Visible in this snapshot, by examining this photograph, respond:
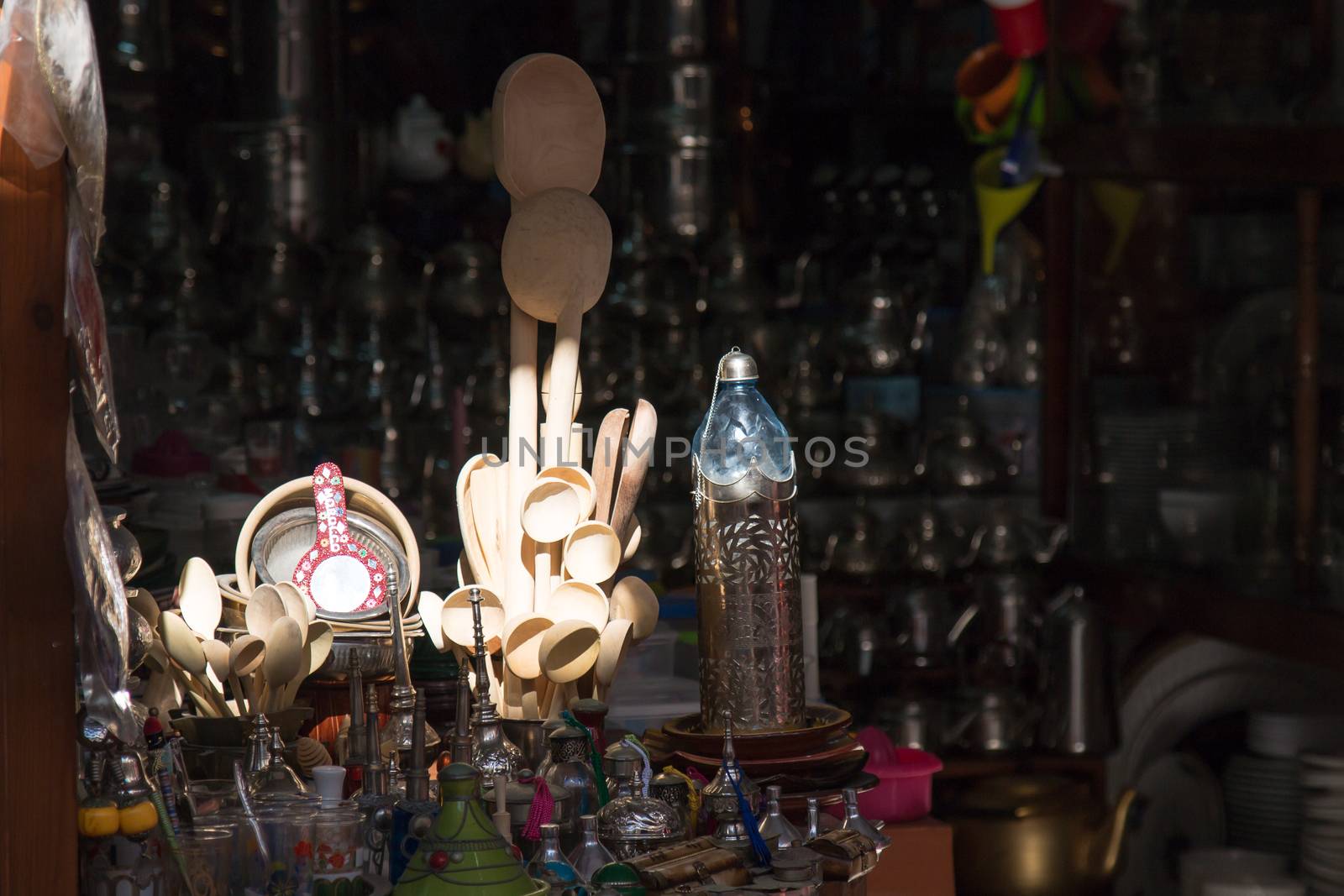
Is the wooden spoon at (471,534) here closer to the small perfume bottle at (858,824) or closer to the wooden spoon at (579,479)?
the wooden spoon at (579,479)

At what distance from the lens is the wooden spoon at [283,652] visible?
1300mm

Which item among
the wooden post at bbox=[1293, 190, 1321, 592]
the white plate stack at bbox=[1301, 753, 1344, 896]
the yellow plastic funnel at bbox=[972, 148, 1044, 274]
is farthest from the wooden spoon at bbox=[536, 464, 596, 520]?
the yellow plastic funnel at bbox=[972, 148, 1044, 274]

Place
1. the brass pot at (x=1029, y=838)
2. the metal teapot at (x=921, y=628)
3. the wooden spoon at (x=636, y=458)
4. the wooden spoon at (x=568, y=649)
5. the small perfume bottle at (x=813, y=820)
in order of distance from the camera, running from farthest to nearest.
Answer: the metal teapot at (x=921, y=628), the brass pot at (x=1029, y=838), the wooden spoon at (x=636, y=458), the wooden spoon at (x=568, y=649), the small perfume bottle at (x=813, y=820)

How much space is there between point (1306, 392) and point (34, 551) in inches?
90.1

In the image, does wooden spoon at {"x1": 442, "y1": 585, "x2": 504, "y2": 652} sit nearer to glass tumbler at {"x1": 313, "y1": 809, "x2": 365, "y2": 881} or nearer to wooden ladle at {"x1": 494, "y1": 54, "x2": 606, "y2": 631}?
wooden ladle at {"x1": 494, "y1": 54, "x2": 606, "y2": 631}

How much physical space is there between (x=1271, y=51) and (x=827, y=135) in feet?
4.13

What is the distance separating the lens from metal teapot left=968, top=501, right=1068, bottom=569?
3270 millimetres

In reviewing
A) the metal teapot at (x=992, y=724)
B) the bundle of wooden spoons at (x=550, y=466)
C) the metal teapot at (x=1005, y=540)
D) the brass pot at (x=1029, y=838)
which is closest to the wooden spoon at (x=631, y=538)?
the bundle of wooden spoons at (x=550, y=466)

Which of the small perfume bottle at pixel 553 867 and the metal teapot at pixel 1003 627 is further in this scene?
the metal teapot at pixel 1003 627

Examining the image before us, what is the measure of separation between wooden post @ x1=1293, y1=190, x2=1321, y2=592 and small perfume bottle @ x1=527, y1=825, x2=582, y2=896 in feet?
6.46

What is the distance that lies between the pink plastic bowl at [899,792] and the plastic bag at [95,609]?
857 mm

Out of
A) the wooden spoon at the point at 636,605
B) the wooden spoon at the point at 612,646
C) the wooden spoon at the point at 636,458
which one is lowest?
the wooden spoon at the point at 612,646

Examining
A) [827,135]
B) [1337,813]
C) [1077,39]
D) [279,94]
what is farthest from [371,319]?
[1337,813]

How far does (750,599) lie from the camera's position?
1.41 m
